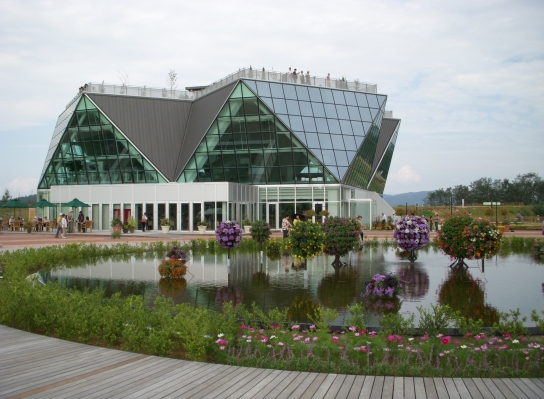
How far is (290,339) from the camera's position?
353 inches

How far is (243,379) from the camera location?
7434mm

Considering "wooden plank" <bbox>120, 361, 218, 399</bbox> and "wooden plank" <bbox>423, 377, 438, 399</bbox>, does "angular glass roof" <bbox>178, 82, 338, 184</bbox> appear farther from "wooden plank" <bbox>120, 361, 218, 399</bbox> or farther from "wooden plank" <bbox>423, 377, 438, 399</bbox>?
"wooden plank" <bbox>423, 377, 438, 399</bbox>

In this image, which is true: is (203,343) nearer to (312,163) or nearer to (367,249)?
(367,249)

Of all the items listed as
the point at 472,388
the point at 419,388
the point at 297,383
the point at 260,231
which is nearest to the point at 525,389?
the point at 472,388

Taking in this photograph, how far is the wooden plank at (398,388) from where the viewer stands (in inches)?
265

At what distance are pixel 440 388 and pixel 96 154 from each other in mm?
48941

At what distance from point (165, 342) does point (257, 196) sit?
4145 centimetres

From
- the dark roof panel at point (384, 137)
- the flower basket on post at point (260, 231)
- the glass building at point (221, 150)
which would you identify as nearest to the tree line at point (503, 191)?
the dark roof panel at point (384, 137)

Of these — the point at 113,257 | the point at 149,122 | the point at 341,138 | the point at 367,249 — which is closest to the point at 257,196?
the point at 341,138

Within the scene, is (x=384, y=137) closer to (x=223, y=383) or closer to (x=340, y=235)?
(x=340, y=235)

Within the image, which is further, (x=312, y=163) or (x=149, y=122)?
(x=149, y=122)

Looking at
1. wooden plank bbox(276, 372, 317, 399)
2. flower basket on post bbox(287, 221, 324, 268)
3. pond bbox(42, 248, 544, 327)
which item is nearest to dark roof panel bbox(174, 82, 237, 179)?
pond bbox(42, 248, 544, 327)

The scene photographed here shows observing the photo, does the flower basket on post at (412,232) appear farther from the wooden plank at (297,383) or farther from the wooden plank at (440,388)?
the wooden plank at (297,383)

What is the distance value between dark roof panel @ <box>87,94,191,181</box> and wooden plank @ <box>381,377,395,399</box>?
43988mm
